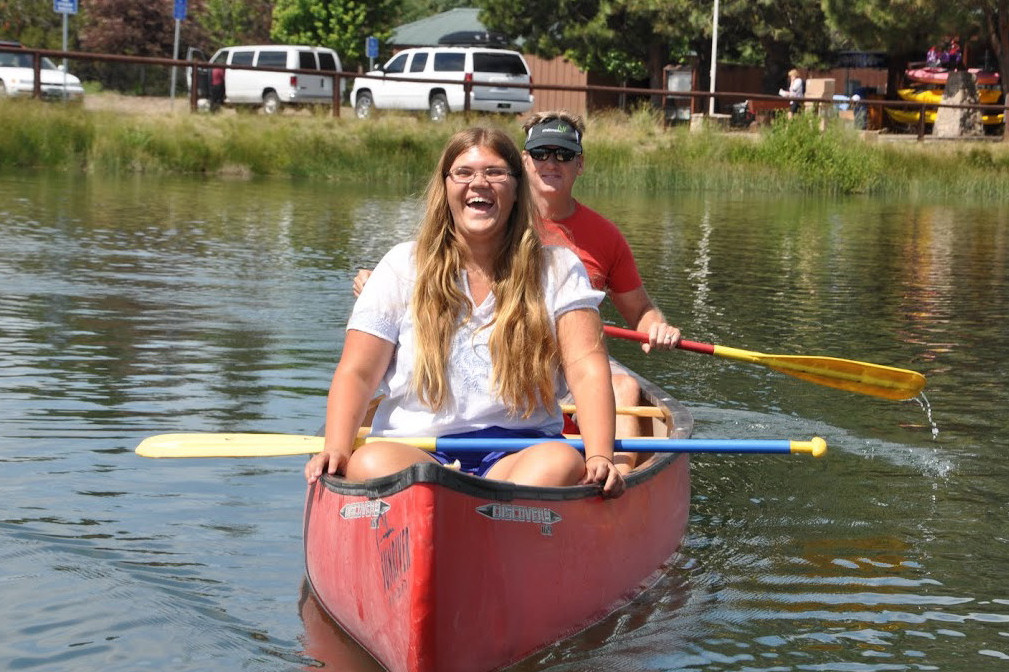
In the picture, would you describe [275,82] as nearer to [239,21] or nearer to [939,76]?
[939,76]

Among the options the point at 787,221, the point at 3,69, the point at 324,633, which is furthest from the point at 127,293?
the point at 3,69

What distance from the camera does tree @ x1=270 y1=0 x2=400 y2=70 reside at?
49.3 m

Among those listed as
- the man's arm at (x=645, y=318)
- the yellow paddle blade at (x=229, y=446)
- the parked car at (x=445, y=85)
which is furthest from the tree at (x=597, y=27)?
the yellow paddle blade at (x=229, y=446)

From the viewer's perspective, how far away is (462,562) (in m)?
4.11

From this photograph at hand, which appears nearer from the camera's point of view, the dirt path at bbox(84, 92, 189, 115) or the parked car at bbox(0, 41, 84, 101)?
the dirt path at bbox(84, 92, 189, 115)

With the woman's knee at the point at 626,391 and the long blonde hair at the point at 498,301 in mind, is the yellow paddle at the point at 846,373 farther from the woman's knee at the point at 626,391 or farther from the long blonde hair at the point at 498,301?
the long blonde hair at the point at 498,301

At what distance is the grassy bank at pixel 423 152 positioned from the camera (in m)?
22.6

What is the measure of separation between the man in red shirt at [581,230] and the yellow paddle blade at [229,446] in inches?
61.0

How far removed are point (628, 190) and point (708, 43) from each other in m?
16.7

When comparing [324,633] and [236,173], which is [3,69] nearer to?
[236,173]

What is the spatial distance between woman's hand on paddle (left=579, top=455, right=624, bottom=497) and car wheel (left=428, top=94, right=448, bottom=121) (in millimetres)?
21175

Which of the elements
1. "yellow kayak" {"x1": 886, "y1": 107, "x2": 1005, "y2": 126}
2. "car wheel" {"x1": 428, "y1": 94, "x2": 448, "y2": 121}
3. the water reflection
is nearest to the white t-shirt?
the water reflection

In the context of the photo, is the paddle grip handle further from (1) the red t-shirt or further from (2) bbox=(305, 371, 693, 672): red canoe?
(2) bbox=(305, 371, 693, 672): red canoe

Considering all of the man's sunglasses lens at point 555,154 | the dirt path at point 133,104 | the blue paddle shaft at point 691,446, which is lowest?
the blue paddle shaft at point 691,446
